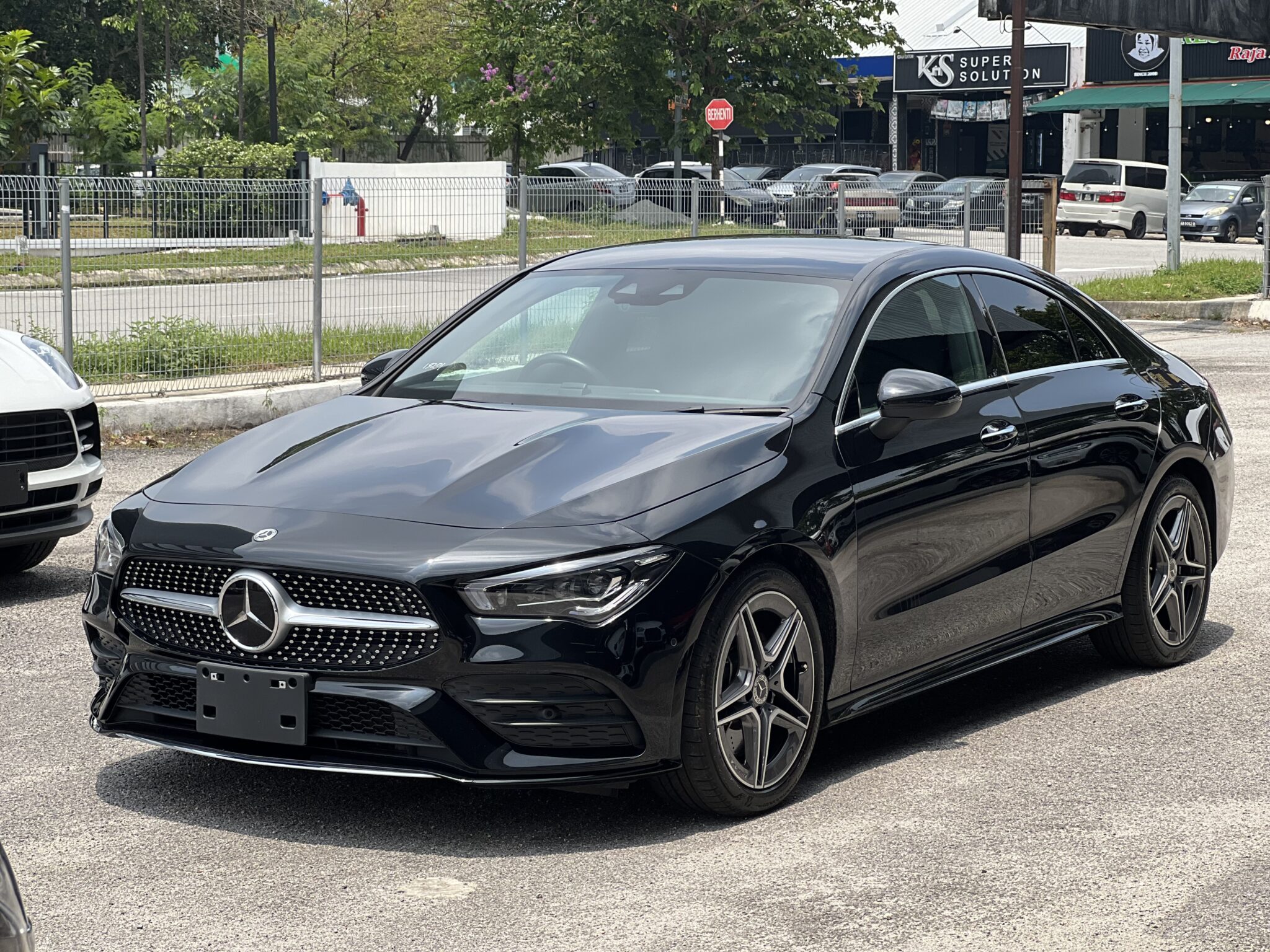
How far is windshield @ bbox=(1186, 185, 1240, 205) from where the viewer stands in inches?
1734

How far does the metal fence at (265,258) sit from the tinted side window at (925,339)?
7851 millimetres

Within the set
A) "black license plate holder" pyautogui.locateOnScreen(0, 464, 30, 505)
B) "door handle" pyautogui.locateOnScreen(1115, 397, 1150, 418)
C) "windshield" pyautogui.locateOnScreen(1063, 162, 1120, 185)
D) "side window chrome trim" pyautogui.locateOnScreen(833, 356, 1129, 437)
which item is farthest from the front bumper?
"windshield" pyautogui.locateOnScreen(1063, 162, 1120, 185)

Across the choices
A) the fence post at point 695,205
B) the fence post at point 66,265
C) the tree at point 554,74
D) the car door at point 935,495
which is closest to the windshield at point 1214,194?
the tree at point 554,74

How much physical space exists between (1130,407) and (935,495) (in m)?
1.29

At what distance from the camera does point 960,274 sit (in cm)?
584

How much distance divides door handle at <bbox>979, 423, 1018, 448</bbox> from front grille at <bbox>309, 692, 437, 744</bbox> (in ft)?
6.81

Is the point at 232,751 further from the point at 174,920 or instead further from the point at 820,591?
the point at 820,591

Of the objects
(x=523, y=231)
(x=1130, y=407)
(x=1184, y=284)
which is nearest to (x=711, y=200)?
(x=523, y=231)

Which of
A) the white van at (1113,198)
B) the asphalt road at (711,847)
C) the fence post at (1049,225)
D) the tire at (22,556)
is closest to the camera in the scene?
the asphalt road at (711,847)

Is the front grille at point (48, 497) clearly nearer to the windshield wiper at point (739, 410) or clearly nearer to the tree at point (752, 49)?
the windshield wiper at point (739, 410)

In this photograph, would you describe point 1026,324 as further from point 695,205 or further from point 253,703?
point 695,205

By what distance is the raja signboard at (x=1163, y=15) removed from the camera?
20453 mm

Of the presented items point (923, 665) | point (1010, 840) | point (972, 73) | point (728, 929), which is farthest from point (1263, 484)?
point (972, 73)

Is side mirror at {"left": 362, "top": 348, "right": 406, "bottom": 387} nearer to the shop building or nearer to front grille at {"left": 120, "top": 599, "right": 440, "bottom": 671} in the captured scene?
front grille at {"left": 120, "top": 599, "right": 440, "bottom": 671}
